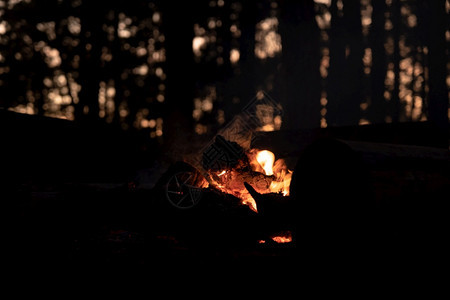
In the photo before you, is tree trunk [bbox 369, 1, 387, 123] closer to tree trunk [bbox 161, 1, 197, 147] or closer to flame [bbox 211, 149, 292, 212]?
tree trunk [bbox 161, 1, 197, 147]

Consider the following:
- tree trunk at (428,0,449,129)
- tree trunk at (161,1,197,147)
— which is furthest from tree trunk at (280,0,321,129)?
tree trunk at (428,0,449,129)

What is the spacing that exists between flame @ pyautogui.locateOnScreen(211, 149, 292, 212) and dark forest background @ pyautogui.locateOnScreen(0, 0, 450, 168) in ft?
15.1

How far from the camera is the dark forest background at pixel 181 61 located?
9.21m

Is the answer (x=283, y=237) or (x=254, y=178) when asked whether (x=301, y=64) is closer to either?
(x=254, y=178)

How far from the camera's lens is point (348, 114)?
1961cm

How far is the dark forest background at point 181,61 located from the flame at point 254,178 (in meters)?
4.61

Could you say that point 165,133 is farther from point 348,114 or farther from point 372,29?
point 372,29

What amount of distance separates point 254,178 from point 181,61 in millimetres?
6266

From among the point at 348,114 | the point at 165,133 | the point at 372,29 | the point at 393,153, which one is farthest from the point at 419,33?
the point at 393,153

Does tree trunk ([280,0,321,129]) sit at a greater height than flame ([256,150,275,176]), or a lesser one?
greater

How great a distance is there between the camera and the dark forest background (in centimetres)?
921

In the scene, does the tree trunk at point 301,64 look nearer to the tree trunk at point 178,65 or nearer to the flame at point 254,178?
the tree trunk at point 178,65

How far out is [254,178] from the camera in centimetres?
387

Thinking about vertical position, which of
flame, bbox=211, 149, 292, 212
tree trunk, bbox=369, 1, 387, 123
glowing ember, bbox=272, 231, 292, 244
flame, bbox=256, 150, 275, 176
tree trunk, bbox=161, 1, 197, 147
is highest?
tree trunk, bbox=369, 1, 387, 123
